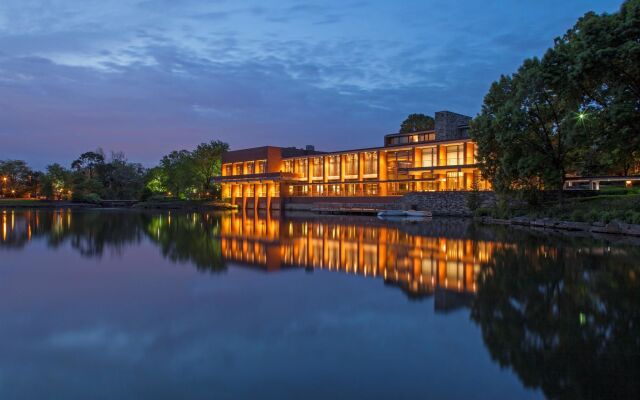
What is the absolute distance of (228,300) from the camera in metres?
10.2

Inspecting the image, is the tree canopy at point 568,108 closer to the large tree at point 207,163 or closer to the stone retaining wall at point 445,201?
the stone retaining wall at point 445,201

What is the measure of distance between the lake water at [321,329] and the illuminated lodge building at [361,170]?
43.7m

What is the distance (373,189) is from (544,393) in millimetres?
64654

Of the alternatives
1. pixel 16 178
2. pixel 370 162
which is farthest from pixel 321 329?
pixel 16 178

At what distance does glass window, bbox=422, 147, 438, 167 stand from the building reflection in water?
1579 inches

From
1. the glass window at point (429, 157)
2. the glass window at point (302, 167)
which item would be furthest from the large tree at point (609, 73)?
the glass window at point (302, 167)

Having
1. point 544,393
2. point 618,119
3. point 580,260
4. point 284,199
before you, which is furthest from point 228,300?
point 284,199

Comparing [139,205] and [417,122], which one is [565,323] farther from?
[139,205]

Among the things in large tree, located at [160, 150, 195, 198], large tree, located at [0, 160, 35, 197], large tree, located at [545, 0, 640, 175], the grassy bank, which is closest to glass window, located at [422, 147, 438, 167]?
the grassy bank

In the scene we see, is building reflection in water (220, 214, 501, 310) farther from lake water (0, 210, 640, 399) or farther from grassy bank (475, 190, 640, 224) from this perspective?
grassy bank (475, 190, 640, 224)

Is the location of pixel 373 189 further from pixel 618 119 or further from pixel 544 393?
pixel 544 393

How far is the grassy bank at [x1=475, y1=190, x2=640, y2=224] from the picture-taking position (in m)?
27.6

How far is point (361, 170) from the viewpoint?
235 feet

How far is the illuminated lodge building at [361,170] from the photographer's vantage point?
6075 cm
